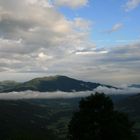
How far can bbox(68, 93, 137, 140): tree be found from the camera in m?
72.8

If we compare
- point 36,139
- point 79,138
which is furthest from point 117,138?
point 36,139

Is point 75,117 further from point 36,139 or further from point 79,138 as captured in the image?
point 36,139

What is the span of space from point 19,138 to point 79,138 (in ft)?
48.5

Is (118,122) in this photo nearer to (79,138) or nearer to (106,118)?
(106,118)

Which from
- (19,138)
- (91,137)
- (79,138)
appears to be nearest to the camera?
(91,137)

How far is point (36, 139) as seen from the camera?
274 feet

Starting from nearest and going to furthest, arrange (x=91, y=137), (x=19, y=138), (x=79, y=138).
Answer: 1. (x=91, y=137)
2. (x=79, y=138)
3. (x=19, y=138)

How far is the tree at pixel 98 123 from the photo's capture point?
7275 cm

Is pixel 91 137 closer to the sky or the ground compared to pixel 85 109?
closer to the ground

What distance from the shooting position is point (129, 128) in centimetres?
7956

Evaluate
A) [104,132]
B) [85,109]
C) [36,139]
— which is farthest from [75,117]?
[36,139]

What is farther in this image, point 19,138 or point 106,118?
point 19,138

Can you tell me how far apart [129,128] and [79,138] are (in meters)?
12.5

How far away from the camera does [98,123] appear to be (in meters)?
73.5
